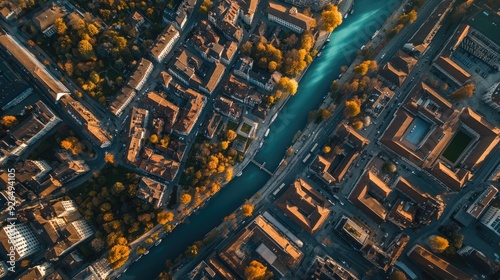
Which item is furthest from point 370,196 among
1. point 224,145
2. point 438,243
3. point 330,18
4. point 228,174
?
point 330,18

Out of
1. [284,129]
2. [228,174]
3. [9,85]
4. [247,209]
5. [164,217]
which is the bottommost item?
[164,217]

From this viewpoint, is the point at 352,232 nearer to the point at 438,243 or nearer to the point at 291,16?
the point at 438,243

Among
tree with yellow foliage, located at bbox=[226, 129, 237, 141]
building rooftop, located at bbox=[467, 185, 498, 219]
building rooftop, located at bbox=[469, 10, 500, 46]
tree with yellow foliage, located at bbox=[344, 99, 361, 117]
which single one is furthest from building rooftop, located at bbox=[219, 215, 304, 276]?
building rooftop, located at bbox=[469, 10, 500, 46]

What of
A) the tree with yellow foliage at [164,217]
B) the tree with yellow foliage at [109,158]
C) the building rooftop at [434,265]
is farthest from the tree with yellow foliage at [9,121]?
the building rooftop at [434,265]

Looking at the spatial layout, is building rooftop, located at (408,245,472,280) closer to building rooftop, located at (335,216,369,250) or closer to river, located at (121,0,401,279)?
building rooftop, located at (335,216,369,250)

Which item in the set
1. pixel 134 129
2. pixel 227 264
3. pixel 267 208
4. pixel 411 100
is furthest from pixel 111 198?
pixel 411 100

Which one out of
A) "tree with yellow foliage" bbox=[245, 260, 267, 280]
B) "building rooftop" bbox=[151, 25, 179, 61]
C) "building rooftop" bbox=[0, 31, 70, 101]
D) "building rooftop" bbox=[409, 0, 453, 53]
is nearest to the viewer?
"tree with yellow foliage" bbox=[245, 260, 267, 280]
